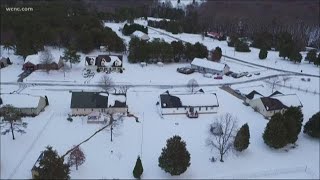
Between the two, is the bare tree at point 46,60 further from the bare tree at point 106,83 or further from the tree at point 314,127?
the tree at point 314,127

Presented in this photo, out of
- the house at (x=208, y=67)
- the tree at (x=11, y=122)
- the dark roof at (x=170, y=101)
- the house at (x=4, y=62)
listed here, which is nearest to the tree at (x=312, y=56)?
the house at (x=208, y=67)

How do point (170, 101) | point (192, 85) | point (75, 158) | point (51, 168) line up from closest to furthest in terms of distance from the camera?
1. point (51, 168)
2. point (75, 158)
3. point (170, 101)
4. point (192, 85)

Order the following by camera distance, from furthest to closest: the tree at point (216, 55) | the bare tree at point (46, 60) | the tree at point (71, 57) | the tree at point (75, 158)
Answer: the tree at point (216, 55) → the tree at point (71, 57) → the bare tree at point (46, 60) → the tree at point (75, 158)

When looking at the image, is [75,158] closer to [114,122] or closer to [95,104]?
[114,122]

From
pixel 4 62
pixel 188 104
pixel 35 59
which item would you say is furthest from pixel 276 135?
pixel 4 62

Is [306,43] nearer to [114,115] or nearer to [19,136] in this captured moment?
[114,115]

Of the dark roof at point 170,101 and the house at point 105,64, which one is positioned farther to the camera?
the house at point 105,64
